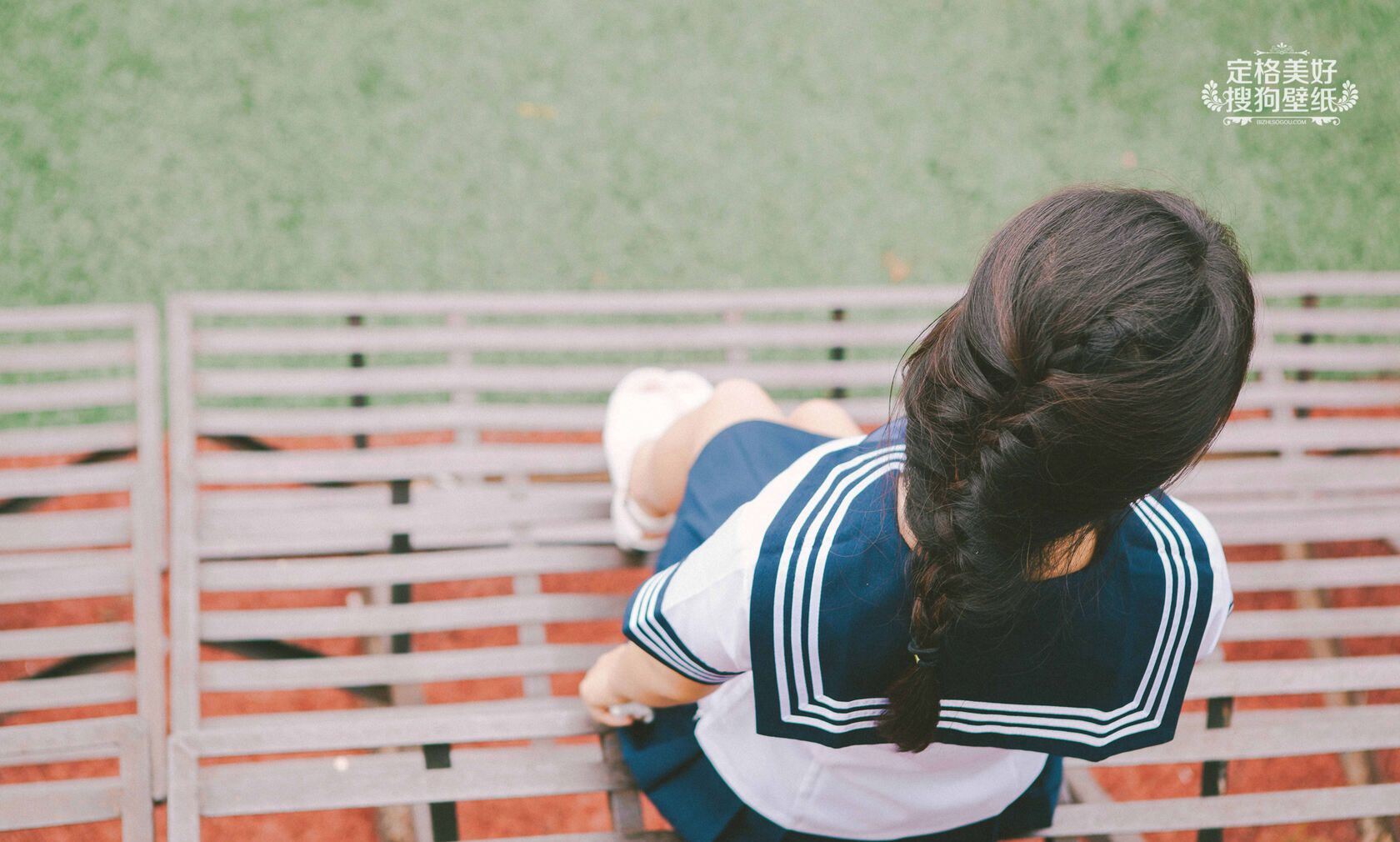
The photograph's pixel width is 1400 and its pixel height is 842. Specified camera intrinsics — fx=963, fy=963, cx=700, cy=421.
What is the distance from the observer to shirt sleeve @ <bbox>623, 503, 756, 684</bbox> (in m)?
0.92

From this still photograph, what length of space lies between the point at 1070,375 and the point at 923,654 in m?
0.30

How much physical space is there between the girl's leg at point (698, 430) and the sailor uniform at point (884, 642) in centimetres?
30

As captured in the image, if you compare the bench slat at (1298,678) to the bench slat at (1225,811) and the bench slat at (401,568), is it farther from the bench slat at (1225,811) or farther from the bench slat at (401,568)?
the bench slat at (401,568)

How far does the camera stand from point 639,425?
66.7 inches

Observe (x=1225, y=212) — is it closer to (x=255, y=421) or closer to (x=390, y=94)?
(x=390, y=94)

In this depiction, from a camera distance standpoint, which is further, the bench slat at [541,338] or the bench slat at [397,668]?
the bench slat at [541,338]

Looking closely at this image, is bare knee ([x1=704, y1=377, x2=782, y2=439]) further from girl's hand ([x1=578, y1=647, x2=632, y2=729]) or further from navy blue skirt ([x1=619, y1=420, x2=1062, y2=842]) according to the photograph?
girl's hand ([x1=578, y1=647, x2=632, y2=729])

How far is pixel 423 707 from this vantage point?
144cm

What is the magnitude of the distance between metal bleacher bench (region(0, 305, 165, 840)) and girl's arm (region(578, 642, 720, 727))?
614mm

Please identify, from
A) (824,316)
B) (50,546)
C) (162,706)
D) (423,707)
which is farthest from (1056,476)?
(824,316)

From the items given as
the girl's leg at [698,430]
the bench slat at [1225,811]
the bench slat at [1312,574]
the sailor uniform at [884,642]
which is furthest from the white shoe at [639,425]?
the bench slat at [1312,574]

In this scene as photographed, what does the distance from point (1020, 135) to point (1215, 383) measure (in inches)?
81.9

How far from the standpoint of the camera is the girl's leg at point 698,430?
1410 millimetres

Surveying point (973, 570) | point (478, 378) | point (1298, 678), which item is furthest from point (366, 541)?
point (1298, 678)
